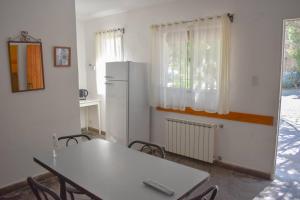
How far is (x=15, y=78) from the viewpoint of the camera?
104 inches

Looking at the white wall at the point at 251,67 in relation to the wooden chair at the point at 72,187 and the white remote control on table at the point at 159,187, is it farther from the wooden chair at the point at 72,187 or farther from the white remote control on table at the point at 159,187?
the white remote control on table at the point at 159,187

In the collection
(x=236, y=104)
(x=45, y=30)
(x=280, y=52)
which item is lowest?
(x=236, y=104)

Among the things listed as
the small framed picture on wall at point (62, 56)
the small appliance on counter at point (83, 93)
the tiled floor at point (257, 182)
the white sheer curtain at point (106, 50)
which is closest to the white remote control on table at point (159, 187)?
the tiled floor at point (257, 182)

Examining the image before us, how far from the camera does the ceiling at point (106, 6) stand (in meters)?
3.62

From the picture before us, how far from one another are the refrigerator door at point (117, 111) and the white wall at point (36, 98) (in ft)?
2.34

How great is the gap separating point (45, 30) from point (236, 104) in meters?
2.62

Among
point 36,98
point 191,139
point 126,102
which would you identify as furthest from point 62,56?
point 191,139

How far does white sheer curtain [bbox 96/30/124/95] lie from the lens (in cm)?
438

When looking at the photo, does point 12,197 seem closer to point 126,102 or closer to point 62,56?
point 62,56

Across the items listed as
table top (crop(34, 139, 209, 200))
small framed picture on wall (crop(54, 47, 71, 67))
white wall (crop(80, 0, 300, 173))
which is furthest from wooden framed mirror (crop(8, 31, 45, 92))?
white wall (crop(80, 0, 300, 173))

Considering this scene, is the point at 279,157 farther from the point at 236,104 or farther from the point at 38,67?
the point at 38,67

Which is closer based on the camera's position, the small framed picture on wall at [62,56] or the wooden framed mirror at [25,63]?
the wooden framed mirror at [25,63]

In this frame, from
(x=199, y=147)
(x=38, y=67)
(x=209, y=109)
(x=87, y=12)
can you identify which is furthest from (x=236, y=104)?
(x=87, y=12)

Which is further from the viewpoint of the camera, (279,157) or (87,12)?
(87,12)
